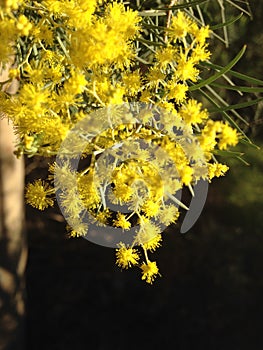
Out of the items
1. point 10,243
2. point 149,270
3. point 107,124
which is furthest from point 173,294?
point 107,124

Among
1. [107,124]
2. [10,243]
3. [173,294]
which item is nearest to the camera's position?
[107,124]

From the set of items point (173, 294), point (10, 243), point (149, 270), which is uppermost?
point (149, 270)

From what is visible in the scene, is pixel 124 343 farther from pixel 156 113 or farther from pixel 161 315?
pixel 156 113

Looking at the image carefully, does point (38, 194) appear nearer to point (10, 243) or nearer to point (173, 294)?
point (10, 243)

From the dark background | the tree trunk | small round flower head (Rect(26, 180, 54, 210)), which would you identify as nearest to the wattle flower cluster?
small round flower head (Rect(26, 180, 54, 210))

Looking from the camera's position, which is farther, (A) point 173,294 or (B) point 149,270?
(A) point 173,294

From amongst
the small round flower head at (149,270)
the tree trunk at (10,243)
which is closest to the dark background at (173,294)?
the tree trunk at (10,243)

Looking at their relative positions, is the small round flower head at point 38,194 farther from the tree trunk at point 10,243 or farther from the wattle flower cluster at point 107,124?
the tree trunk at point 10,243
